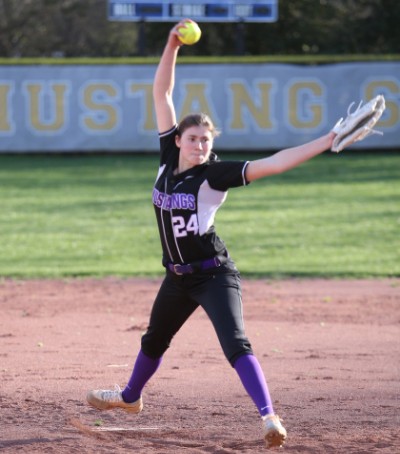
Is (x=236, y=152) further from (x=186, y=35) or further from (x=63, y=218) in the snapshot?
(x=186, y=35)

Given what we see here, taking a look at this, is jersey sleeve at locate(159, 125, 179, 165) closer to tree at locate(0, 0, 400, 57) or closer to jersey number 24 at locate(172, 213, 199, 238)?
jersey number 24 at locate(172, 213, 199, 238)

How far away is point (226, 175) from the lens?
213 inches

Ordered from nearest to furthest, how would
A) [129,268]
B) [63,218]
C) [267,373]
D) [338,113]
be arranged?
[267,373] < [129,268] < [63,218] < [338,113]

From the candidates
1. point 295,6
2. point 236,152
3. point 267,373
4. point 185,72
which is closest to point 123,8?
point 185,72

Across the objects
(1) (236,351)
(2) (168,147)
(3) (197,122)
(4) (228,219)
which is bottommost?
(4) (228,219)

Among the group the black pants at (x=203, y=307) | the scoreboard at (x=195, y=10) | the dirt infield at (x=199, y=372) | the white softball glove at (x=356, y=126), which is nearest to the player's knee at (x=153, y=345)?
the black pants at (x=203, y=307)

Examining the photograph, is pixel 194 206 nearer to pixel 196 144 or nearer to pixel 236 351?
pixel 196 144

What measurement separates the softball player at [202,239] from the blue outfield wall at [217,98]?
18.5m

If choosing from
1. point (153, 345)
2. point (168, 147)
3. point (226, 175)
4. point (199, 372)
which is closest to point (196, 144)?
point (226, 175)

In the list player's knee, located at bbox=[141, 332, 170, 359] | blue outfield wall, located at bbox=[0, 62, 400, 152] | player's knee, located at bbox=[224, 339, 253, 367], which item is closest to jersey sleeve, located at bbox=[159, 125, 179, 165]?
player's knee, located at bbox=[141, 332, 170, 359]

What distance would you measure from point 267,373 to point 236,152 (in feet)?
56.3

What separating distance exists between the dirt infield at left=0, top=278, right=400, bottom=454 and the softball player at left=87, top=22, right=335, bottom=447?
1.76 feet

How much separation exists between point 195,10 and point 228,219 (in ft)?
30.5

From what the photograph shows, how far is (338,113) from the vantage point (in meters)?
24.1
